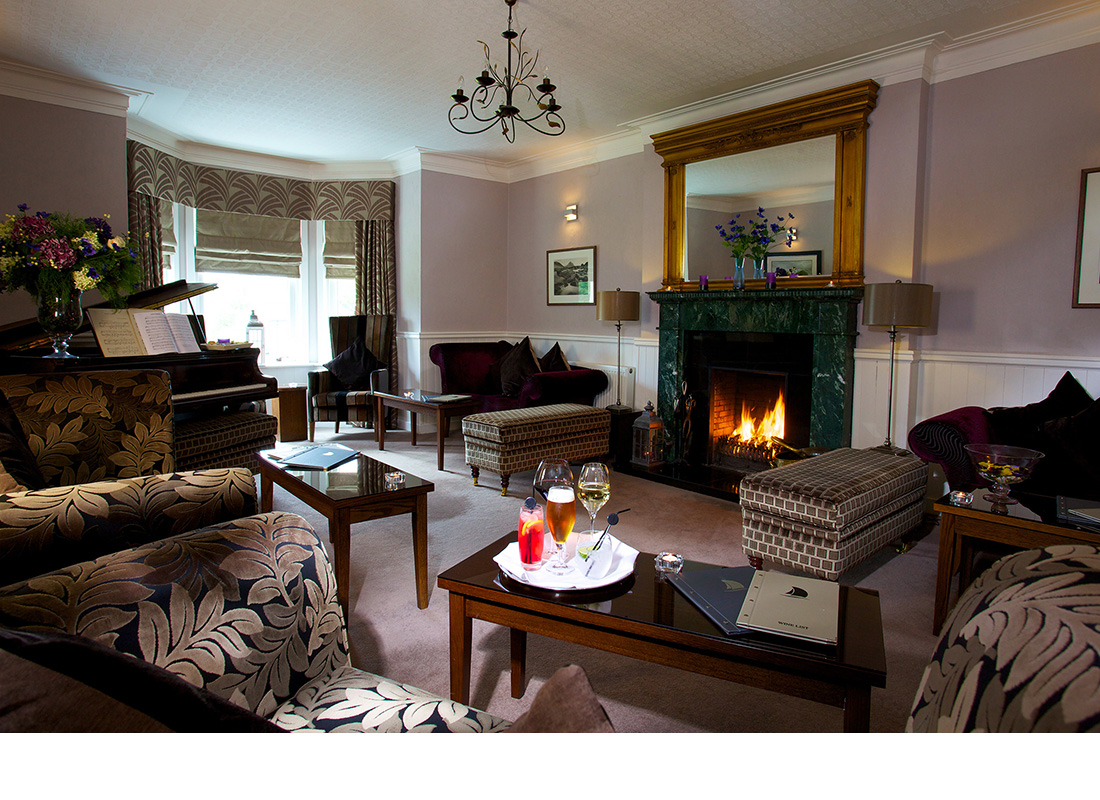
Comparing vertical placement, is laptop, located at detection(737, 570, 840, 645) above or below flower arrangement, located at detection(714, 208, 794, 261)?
below

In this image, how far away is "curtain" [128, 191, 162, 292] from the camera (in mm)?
5367

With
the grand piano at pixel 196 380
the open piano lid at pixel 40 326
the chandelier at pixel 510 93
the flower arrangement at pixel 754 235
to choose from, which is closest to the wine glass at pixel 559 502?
the chandelier at pixel 510 93

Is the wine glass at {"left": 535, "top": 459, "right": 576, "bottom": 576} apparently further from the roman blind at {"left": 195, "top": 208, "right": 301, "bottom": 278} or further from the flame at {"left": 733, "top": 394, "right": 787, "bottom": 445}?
the roman blind at {"left": 195, "top": 208, "right": 301, "bottom": 278}

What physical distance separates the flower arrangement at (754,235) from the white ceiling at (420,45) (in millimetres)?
960

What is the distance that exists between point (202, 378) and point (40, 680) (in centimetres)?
359

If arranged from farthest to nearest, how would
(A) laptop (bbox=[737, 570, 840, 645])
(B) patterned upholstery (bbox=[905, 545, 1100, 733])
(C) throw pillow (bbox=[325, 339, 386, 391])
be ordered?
(C) throw pillow (bbox=[325, 339, 386, 391]) < (A) laptop (bbox=[737, 570, 840, 645]) < (B) patterned upholstery (bbox=[905, 545, 1100, 733])

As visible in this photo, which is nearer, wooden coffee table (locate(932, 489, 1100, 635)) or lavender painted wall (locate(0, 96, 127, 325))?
wooden coffee table (locate(932, 489, 1100, 635))

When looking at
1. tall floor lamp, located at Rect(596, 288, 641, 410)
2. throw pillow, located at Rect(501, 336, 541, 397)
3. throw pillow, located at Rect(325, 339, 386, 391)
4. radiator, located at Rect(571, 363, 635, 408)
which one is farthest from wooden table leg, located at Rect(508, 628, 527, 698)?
throw pillow, located at Rect(325, 339, 386, 391)

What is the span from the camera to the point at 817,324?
4.27 metres

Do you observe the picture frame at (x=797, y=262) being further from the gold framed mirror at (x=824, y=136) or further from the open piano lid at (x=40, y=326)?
the open piano lid at (x=40, y=326)

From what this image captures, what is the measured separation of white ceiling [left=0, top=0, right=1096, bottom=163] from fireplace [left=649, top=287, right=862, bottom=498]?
153 centimetres

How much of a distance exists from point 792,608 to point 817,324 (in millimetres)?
3208

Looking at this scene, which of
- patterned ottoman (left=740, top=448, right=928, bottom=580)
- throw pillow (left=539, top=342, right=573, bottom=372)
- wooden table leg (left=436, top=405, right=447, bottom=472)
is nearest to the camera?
patterned ottoman (left=740, top=448, right=928, bottom=580)
